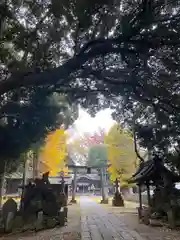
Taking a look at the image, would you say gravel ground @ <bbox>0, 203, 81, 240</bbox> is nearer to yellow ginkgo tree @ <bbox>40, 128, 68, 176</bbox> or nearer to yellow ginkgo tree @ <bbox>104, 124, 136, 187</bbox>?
yellow ginkgo tree @ <bbox>40, 128, 68, 176</bbox>

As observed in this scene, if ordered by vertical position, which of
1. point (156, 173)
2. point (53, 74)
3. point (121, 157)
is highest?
point (53, 74)

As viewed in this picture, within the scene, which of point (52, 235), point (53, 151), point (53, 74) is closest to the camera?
point (53, 74)

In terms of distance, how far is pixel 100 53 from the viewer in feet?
21.5

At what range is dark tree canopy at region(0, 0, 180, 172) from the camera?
6172mm

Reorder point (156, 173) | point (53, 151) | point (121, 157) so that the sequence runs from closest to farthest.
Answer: point (156, 173) → point (53, 151) → point (121, 157)

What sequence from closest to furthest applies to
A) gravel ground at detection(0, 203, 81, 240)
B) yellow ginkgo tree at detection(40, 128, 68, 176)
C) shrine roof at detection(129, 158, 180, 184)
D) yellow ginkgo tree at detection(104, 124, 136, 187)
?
gravel ground at detection(0, 203, 81, 240)
shrine roof at detection(129, 158, 180, 184)
yellow ginkgo tree at detection(40, 128, 68, 176)
yellow ginkgo tree at detection(104, 124, 136, 187)

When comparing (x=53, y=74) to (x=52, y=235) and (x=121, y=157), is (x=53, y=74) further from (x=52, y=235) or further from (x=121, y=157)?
(x=121, y=157)

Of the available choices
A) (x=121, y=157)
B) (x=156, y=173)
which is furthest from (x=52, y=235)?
(x=121, y=157)

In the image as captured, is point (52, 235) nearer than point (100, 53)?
No

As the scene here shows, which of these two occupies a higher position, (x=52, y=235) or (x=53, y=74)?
(x=53, y=74)

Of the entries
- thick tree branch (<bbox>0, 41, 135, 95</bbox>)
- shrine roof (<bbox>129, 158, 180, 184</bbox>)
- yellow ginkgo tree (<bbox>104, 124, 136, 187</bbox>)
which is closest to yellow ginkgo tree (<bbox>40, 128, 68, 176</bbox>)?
yellow ginkgo tree (<bbox>104, 124, 136, 187</bbox>)

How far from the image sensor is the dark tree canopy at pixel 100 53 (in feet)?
20.2

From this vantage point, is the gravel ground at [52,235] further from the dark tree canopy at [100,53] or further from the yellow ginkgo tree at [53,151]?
the yellow ginkgo tree at [53,151]

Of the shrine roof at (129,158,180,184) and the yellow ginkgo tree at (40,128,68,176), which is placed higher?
the yellow ginkgo tree at (40,128,68,176)
